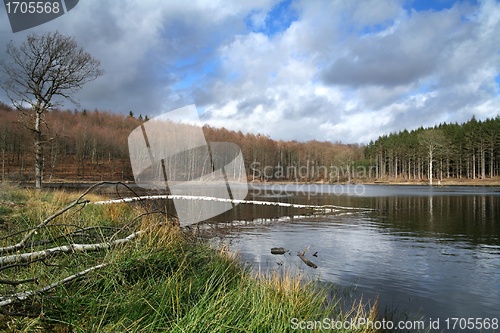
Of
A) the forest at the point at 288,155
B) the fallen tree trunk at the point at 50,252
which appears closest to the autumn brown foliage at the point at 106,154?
the forest at the point at 288,155

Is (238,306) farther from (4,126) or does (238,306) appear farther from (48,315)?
(4,126)

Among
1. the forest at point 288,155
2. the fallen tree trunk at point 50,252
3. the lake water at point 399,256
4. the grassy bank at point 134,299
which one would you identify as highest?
the forest at point 288,155

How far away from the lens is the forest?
79.6m

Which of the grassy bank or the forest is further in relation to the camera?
the forest

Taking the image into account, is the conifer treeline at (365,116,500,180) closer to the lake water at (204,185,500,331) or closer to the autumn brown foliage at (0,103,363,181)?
the autumn brown foliage at (0,103,363,181)

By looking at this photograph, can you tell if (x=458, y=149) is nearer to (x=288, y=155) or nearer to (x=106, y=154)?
(x=288, y=155)

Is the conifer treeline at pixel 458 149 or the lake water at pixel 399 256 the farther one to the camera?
the conifer treeline at pixel 458 149

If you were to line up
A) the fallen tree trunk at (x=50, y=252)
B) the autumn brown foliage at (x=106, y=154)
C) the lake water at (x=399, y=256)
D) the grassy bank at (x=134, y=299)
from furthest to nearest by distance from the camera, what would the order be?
the autumn brown foliage at (x=106, y=154), the lake water at (x=399, y=256), the fallen tree trunk at (x=50, y=252), the grassy bank at (x=134, y=299)

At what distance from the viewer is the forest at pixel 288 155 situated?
3135 inches

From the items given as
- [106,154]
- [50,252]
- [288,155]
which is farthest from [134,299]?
[288,155]

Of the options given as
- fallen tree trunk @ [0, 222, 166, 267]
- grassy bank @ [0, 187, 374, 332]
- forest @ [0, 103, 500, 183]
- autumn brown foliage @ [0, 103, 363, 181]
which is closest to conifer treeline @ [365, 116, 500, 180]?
forest @ [0, 103, 500, 183]

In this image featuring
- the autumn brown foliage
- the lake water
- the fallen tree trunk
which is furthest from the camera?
the autumn brown foliage

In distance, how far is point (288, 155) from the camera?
12488cm

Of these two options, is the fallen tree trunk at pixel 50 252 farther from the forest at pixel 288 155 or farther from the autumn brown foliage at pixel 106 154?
the forest at pixel 288 155
